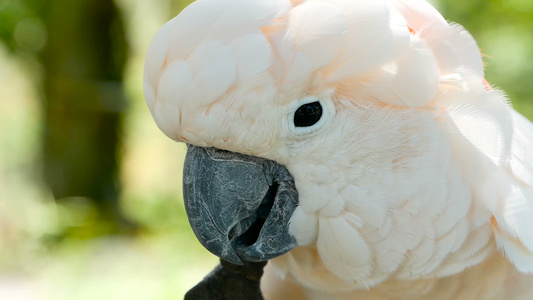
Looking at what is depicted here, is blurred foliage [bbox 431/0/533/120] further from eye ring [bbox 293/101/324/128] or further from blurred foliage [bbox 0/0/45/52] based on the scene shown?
blurred foliage [bbox 0/0/45/52]

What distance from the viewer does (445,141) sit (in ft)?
4.64

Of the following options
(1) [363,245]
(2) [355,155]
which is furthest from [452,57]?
(1) [363,245]

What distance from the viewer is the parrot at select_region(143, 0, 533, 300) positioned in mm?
1327

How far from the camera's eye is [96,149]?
5828mm

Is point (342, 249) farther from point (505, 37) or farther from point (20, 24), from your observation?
point (20, 24)

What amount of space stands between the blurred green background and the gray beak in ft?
8.70

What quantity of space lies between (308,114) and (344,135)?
0.35ft

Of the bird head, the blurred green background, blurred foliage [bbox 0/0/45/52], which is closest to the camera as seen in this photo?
the bird head

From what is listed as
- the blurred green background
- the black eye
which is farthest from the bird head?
the blurred green background

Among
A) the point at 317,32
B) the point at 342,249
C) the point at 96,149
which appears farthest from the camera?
the point at 96,149

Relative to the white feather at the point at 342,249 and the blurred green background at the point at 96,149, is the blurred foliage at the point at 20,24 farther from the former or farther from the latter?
the white feather at the point at 342,249

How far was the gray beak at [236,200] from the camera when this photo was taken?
4.68ft

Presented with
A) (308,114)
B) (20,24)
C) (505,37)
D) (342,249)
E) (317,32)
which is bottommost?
(505,37)

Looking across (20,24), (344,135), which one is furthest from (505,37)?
(20,24)
